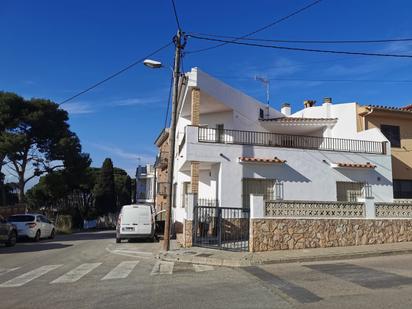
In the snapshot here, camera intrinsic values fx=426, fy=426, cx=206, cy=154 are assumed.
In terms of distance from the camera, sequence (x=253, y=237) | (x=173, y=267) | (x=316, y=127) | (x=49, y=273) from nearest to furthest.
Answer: (x=49, y=273), (x=173, y=267), (x=253, y=237), (x=316, y=127)

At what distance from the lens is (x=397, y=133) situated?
25.6m

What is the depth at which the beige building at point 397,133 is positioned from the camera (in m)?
24.9

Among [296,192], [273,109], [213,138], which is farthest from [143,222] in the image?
[273,109]

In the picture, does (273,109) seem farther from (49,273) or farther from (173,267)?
(49,273)

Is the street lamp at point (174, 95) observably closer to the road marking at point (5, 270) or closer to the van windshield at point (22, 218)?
the road marking at point (5, 270)

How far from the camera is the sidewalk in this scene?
43.7 feet

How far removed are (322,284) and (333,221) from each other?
7191mm

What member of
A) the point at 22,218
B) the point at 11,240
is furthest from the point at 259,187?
the point at 22,218

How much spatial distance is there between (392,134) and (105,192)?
4302cm

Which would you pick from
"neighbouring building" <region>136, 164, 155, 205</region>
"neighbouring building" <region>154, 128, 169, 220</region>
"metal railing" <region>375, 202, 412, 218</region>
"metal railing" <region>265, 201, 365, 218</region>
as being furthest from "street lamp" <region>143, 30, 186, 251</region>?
"neighbouring building" <region>136, 164, 155, 205</region>

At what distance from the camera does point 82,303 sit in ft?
25.5

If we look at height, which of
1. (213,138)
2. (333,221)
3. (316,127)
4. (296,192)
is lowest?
(333,221)

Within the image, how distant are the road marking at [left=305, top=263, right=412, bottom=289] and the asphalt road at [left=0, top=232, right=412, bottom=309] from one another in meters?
0.02

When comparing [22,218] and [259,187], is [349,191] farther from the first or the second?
[22,218]
